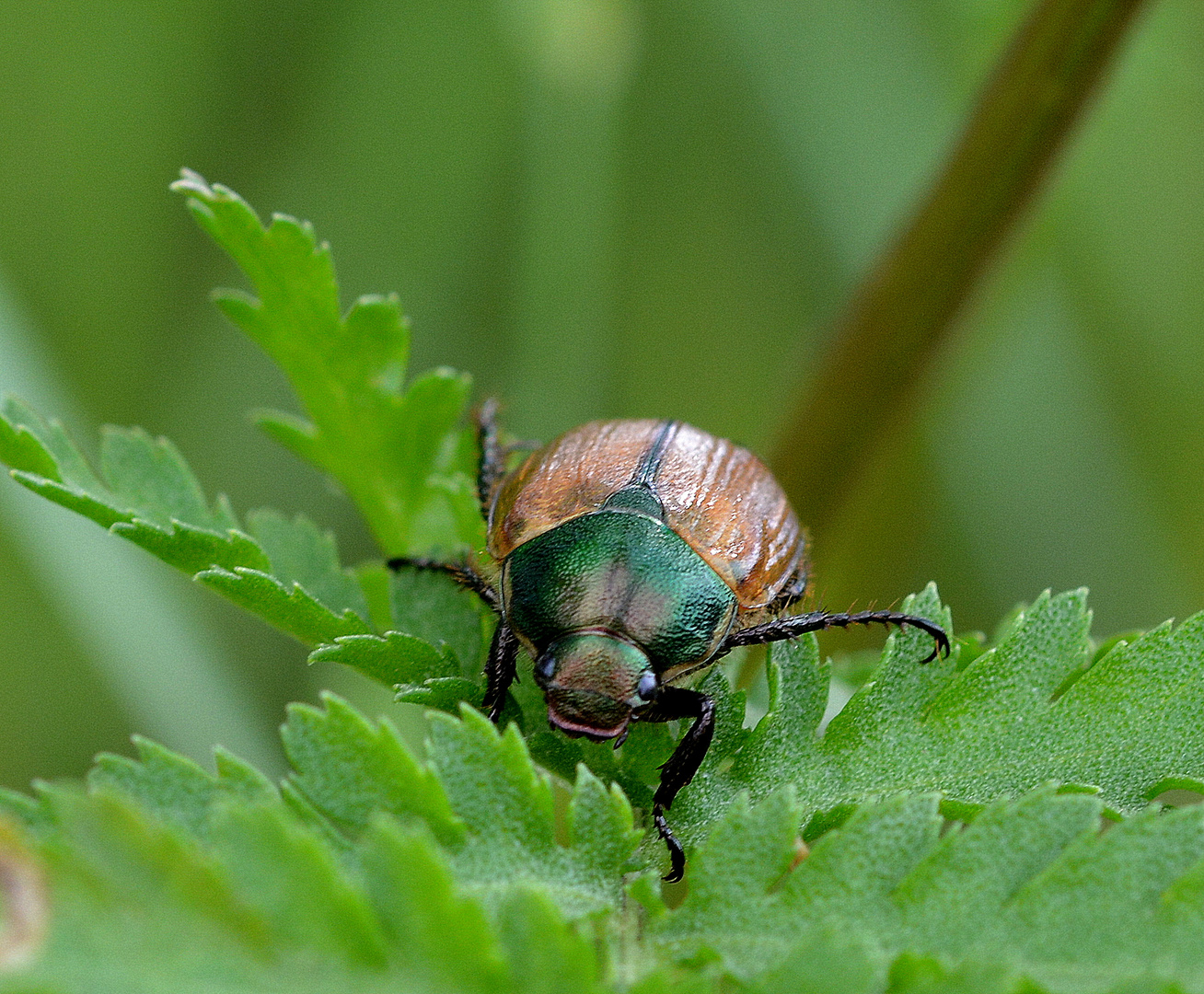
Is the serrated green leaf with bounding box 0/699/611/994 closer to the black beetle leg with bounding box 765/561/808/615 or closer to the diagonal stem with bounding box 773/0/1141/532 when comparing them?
the black beetle leg with bounding box 765/561/808/615

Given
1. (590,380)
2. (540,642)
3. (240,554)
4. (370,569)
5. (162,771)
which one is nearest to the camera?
(162,771)

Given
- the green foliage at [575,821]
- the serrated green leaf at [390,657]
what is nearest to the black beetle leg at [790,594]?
the green foliage at [575,821]

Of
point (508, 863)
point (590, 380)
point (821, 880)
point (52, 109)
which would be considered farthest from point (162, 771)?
point (52, 109)

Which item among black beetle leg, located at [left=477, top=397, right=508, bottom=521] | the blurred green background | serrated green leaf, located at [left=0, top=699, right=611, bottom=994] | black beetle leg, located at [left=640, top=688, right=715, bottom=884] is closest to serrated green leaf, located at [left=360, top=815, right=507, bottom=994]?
serrated green leaf, located at [left=0, top=699, right=611, bottom=994]

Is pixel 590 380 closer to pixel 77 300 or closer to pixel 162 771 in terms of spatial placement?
pixel 77 300

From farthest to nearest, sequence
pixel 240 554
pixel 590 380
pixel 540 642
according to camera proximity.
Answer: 1. pixel 590 380
2. pixel 540 642
3. pixel 240 554

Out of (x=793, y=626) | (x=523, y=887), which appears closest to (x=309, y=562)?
(x=793, y=626)
